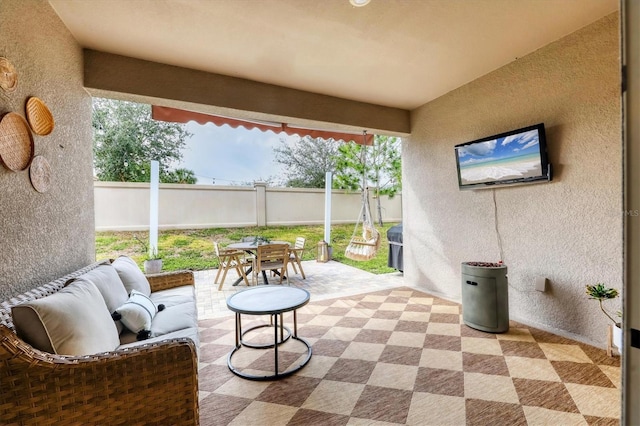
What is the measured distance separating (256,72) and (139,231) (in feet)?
17.9

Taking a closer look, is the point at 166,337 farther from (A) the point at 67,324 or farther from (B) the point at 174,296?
(B) the point at 174,296

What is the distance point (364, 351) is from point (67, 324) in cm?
201

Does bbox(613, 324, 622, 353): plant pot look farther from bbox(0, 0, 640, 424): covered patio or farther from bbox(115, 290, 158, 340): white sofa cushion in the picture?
bbox(115, 290, 158, 340): white sofa cushion

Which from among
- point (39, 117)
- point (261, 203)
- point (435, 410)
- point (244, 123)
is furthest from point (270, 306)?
point (261, 203)

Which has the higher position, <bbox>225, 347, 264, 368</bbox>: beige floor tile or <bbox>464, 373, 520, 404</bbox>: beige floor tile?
<bbox>464, 373, 520, 404</bbox>: beige floor tile

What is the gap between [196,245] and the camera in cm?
707

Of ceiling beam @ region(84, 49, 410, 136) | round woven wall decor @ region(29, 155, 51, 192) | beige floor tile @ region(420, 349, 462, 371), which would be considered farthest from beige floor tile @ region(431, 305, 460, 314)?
round woven wall decor @ region(29, 155, 51, 192)

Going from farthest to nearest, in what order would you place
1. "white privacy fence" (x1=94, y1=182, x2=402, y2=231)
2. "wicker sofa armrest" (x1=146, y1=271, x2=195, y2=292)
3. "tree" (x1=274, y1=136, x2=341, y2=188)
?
"tree" (x1=274, y1=136, x2=341, y2=188) < "white privacy fence" (x1=94, y1=182, x2=402, y2=231) < "wicker sofa armrest" (x1=146, y1=271, x2=195, y2=292)

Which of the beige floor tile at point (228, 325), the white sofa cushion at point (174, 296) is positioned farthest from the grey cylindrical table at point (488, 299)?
the white sofa cushion at point (174, 296)

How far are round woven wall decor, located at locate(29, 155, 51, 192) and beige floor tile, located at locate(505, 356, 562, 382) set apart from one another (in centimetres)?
339

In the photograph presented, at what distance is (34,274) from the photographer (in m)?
1.74

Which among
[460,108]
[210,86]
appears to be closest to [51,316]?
[210,86]

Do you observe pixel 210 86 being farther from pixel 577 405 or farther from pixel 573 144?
pixel 577 405

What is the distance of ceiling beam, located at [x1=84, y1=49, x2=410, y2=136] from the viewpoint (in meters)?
2.64
